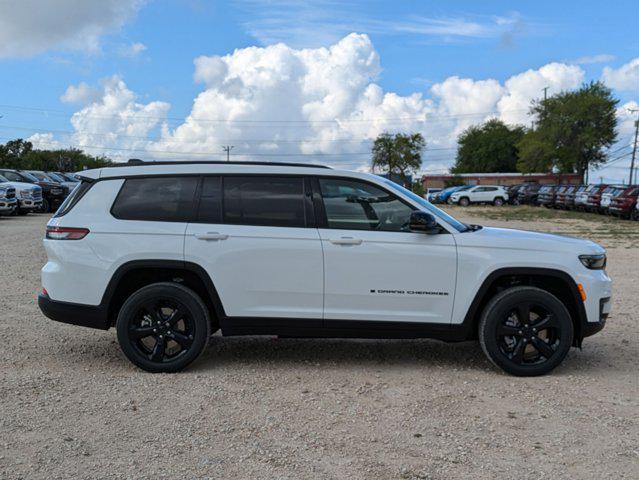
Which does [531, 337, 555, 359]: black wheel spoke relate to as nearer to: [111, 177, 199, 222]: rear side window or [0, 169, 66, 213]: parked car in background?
[111, 177, 199, 222]: rear side window

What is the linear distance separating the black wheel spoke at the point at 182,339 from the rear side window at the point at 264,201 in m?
1.00

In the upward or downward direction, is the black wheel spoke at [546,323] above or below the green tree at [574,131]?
below

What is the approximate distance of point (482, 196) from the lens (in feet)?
Answer: 171

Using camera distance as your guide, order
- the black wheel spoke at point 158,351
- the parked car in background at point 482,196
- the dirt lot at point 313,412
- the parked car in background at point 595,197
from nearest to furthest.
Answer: the dirt lot at point 313,412 → the black wheel spoke at point 158,351 → the parked car in background at point 595,197 → the parked car in background at point 482,196

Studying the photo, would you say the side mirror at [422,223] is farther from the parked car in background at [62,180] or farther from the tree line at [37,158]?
the tree line at [37,158]

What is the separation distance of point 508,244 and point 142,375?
3156 mm

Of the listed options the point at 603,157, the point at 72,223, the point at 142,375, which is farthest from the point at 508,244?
the point at 603,157

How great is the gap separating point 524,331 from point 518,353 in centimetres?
19

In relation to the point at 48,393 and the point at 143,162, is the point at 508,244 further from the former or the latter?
the point at 48,393

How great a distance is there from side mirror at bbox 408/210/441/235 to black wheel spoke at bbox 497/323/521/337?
36.9 inches

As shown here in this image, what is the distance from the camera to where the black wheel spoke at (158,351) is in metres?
5.52

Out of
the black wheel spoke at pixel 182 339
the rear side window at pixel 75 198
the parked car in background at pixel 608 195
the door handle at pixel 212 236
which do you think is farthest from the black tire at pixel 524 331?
the parked car in background at pixel 608 195

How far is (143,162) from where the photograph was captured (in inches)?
235

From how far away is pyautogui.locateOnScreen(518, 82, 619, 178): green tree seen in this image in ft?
235
